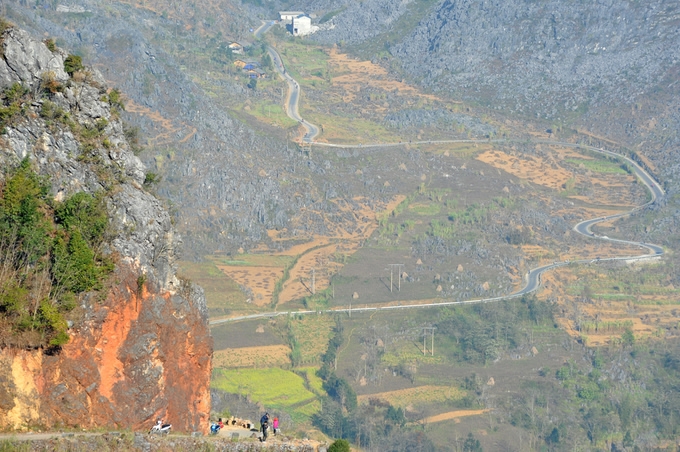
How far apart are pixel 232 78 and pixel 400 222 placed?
33683 mm

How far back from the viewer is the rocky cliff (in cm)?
2708

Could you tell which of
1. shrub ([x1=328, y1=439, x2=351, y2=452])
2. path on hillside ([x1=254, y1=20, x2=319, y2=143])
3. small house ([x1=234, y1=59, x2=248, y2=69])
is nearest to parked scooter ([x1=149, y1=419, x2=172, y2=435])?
shrub ([x1=328, y1=439, x2=351, y2=452])

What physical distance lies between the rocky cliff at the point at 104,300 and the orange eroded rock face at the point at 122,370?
2cm

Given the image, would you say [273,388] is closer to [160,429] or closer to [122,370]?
[160,429]

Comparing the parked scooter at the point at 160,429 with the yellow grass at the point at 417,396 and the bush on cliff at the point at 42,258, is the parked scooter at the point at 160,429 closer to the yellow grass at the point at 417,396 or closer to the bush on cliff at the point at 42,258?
the bush on cliff at the point at 42,258

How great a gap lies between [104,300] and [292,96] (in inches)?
3978

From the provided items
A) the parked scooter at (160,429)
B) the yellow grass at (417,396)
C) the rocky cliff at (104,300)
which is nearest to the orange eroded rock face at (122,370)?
the rocky cliff at (104,300)

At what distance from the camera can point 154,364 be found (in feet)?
94.3

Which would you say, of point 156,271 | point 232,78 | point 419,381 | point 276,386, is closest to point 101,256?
point 156,271

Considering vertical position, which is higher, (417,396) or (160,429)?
(417,396)

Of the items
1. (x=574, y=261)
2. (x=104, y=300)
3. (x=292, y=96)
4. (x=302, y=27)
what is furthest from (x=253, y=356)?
(x=302, y=27)

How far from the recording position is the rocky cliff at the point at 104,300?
2708 centimetres

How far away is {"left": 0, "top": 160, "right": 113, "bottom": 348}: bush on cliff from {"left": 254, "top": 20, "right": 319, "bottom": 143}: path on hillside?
84.9 meters

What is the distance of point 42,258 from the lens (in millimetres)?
27875
